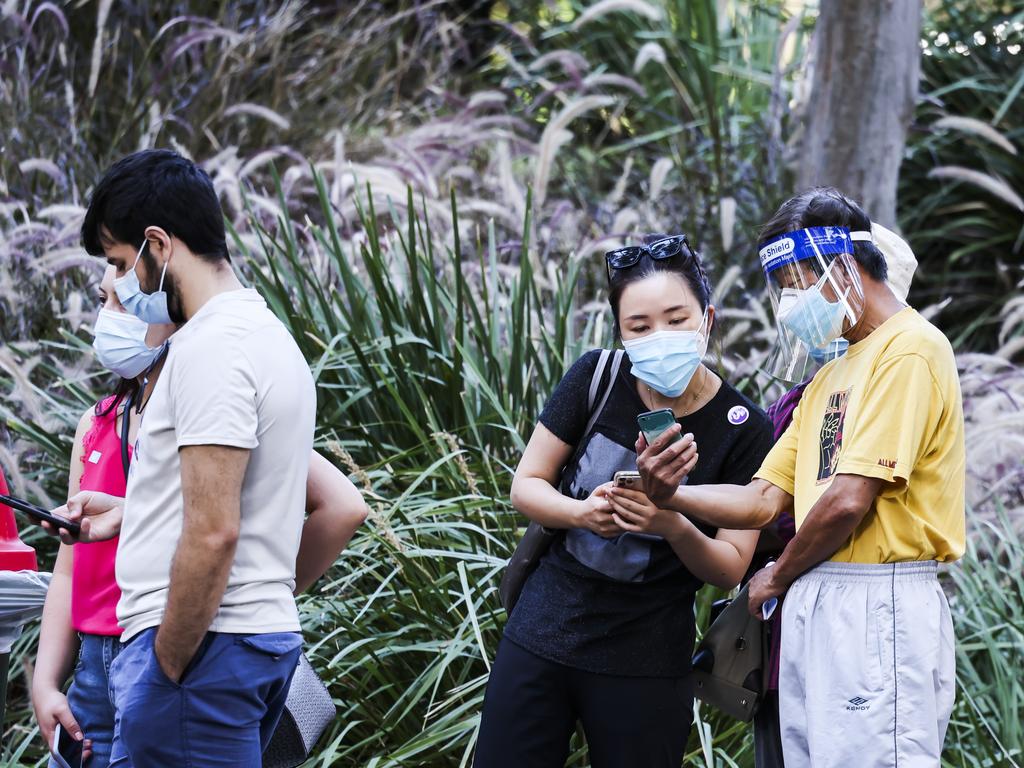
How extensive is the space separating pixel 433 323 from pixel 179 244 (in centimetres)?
200

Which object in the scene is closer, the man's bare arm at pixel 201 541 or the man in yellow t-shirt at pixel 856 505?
the man's bare arm at pixel 201 541

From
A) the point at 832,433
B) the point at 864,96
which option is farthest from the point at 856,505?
the point at 864,96

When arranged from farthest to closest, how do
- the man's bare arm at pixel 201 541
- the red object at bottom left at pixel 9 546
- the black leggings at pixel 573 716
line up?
the black leggings at pixel 573 716 → the red object at bottom left at pixel 9 546 → the man's bare arm at pixel 201 541

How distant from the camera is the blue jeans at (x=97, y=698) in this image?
243 centimetres

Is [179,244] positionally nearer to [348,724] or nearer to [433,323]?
[348,724]

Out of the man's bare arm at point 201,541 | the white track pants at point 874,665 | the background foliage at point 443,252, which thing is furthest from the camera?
the background foliage at point 443,252

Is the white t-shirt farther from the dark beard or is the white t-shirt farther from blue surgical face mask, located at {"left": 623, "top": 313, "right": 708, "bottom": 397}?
blue surgical face mask, located at {"left": 623, "top": 313, "right": 708, "bottom": 397}

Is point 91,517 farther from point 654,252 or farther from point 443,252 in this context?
point 443,252

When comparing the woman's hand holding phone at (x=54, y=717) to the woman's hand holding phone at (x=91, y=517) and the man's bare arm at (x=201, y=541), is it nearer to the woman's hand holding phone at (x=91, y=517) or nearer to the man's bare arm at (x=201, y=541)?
the woman's hand holding phone at (x=91, y=517)

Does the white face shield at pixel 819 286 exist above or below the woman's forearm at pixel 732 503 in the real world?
above

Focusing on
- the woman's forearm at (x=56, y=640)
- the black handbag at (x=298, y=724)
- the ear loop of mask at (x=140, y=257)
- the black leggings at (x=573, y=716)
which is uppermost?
the ear loop of mask at (x=140, y=257)

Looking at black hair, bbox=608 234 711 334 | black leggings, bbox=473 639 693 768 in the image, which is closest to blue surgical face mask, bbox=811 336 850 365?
black hair, bbox=608 234 711 334

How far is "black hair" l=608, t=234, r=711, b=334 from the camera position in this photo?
2.74 m

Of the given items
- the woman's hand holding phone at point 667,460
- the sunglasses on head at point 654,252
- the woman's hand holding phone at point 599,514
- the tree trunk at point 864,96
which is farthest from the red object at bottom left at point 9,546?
the tree trunk at point 864,96
